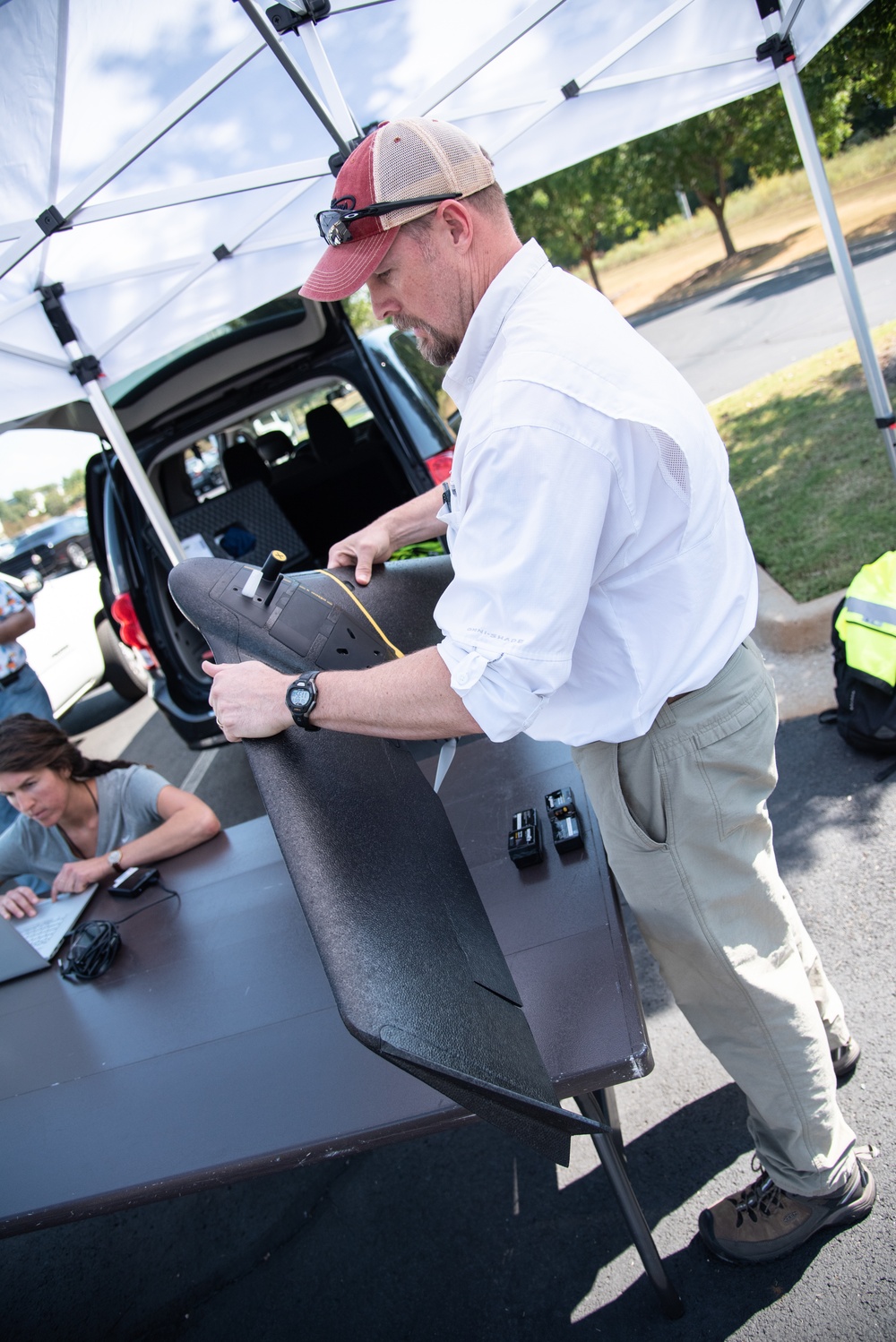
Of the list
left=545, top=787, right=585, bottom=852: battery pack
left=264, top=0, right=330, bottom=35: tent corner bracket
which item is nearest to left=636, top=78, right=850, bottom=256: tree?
left=264, top=0, right=330, bottom=35: tent corner bracket

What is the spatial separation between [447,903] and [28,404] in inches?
118

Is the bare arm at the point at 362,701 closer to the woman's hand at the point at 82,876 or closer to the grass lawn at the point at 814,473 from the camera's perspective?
the woman's hand at the point at 82,876

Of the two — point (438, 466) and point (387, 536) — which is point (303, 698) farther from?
point (438, 466)

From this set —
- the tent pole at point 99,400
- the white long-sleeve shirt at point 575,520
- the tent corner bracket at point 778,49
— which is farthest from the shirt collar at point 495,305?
the tent corner bracket at point 778,49

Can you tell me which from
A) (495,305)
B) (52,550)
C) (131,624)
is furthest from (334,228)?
(52,550)

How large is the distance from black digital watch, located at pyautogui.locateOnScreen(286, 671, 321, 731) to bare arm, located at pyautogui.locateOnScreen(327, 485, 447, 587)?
1.65ft

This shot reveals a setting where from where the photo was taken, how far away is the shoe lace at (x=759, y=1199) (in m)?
1.75

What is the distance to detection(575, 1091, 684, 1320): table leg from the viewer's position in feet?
5.28

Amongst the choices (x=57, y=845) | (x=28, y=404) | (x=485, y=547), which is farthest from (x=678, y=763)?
(x=28, y=404)

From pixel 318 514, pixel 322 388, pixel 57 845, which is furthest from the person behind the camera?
pixel 318 514

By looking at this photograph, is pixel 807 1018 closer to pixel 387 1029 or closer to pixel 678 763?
pixel 678 763

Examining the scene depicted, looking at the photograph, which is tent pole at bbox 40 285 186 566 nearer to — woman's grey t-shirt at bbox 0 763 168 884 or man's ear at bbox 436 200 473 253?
woman's grey t-shirt at bbox 0 763 168 884

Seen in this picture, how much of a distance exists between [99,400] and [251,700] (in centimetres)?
277

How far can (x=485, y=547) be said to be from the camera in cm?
115
